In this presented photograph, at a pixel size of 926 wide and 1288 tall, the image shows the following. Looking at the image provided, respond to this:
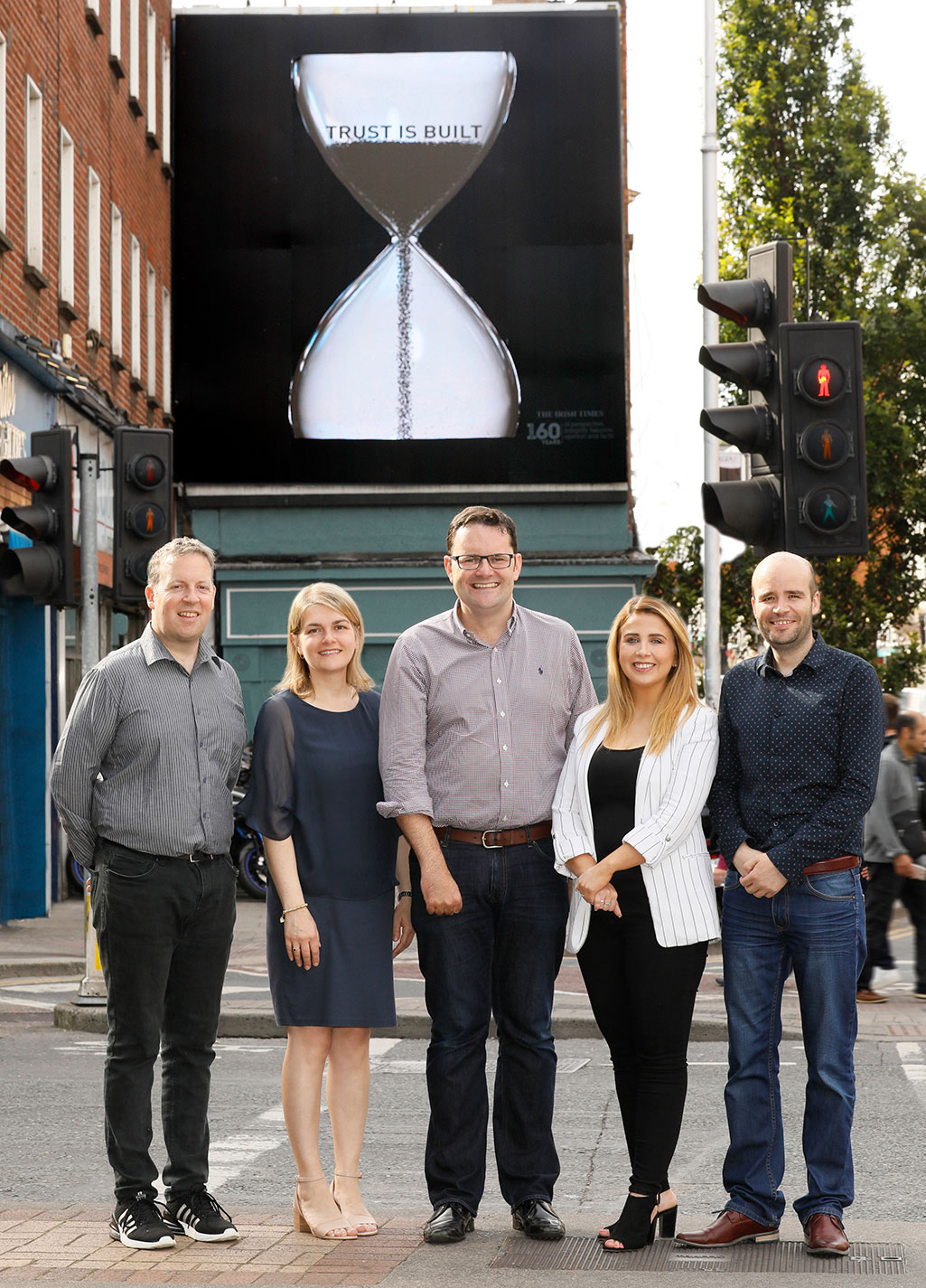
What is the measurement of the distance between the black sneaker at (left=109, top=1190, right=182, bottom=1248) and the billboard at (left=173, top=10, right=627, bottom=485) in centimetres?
2114

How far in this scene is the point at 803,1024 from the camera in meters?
5.39

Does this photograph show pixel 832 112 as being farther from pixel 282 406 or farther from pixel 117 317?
pixel 117 317

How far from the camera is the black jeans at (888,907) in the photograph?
40.0 ft

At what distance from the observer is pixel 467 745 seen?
557 cm

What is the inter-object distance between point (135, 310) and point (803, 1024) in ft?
65.3

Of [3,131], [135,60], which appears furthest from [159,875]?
[135,60]

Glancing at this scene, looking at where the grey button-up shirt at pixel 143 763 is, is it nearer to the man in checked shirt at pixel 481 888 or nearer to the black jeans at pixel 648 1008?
the man in checked shirt at pixel 481 888

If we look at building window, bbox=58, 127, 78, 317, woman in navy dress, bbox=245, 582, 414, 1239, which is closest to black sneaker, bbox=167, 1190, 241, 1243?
woman in navy dress, bbox=245, 582, 414, 1239

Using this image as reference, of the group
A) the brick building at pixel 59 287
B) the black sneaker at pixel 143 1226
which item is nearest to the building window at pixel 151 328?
the brick building at pixel 59 287

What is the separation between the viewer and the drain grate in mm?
5070

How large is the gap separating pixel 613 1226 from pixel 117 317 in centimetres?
1852

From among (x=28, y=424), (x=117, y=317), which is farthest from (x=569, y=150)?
(x=28, y=424)

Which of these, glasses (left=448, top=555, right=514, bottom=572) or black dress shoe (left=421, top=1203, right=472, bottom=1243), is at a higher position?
glasses (left=448, top=555, right=514, bottom=572)

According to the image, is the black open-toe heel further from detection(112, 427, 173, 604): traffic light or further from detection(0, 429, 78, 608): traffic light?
detection(112, 427, 173, 604): traffic light
